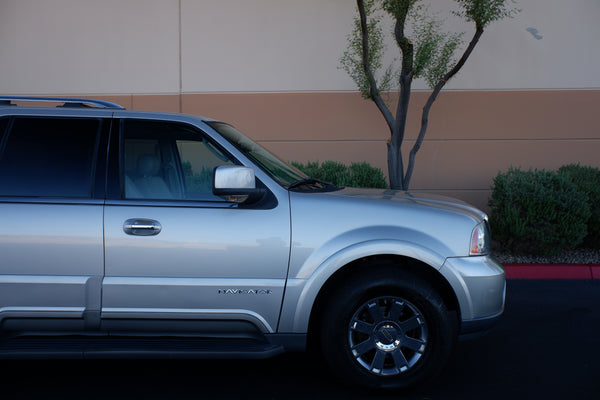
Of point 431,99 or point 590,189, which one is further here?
point 431,99

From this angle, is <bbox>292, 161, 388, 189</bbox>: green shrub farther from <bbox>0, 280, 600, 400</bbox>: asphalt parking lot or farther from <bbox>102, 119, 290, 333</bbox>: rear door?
<bbox>102, 119, 290, 333</bbox>: rear door

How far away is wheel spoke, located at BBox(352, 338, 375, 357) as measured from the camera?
396cm

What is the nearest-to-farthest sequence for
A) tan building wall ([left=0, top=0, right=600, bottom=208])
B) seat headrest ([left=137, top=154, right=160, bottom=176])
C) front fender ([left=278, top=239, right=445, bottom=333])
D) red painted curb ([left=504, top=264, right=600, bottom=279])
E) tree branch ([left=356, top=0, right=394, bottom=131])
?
front fender ([left=278, top=239, right=445, bottom=333]) < seat headrest ([left=137, top=154, right=160, bottom=176]) < red painted curb ([left=504, top=264, right=600, bottom=279]) < tree branch ([left=356, top=0, right=394, bottom=131]) < tan building wall ([left=0, top=0, right=600, bottom=208])

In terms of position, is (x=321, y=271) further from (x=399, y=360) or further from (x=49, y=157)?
(x=49, y=157)

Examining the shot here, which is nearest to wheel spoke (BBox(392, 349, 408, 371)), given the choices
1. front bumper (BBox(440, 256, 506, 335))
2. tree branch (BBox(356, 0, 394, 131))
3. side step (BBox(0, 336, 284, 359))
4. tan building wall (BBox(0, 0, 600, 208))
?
front bumper (BBox(440, 256, 506, 335))

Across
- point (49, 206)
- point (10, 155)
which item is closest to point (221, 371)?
point (49, 206)

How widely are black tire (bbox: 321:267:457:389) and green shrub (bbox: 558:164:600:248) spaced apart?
5311 millimetres

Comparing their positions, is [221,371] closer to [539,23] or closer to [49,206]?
[49,206]

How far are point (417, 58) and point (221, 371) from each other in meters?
5.60

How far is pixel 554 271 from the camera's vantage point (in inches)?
310

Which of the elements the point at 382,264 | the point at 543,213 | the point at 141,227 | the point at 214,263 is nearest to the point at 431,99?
the point at 543,213

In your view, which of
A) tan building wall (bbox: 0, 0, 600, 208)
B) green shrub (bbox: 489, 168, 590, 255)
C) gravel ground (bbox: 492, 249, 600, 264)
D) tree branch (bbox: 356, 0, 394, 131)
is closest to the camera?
green shrub (bbox: 489, 168, 590, 255)

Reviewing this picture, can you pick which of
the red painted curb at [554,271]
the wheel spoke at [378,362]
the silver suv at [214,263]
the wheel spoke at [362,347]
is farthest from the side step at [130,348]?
the red painted curb at [554,271]

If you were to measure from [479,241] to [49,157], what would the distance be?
2.87m
